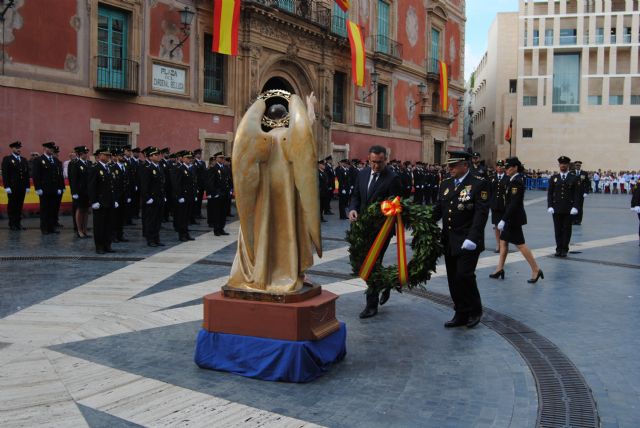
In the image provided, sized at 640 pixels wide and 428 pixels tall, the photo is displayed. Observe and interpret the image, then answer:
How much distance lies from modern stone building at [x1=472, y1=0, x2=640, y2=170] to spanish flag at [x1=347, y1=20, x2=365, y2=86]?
36.6 meters

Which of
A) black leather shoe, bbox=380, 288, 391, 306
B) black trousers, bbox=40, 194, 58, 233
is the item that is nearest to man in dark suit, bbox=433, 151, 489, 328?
black leather shoe, bbox=380, 288, 391, 306

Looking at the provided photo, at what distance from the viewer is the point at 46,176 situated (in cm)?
1366

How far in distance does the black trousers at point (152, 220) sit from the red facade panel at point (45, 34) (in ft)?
21.2

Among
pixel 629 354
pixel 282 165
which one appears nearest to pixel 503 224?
pixel 629 354

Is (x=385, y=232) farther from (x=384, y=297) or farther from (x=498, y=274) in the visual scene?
(x=498, y=274)

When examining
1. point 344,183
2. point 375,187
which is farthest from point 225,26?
point 375,187

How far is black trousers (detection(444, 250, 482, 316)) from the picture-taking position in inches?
251

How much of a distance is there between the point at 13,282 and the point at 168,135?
1199 centimetres

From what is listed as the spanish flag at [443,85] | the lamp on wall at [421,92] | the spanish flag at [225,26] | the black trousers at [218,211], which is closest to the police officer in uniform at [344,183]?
the spanish flag at [225,26]

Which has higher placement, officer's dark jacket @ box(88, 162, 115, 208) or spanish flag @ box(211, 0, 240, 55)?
spanish flag @ box(211, 0, 240, 55)

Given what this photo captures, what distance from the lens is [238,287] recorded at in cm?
508

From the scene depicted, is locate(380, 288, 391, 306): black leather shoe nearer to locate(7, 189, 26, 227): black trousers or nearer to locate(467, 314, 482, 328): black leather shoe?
locate(467, 314, 482, 328): black leather shoe

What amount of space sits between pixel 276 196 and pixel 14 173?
1095 cm

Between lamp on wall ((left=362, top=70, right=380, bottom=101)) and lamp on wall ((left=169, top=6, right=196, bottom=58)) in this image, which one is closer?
lamp on wall ((left=169, top=6, right=196, bottom=58))
